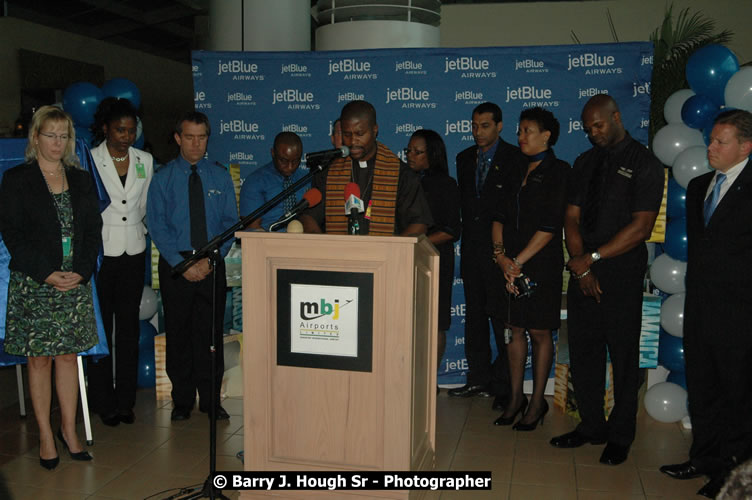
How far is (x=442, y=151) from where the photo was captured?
15.3ft

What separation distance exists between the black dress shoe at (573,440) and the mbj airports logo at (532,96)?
2.39 metres

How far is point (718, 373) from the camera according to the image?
3322mm

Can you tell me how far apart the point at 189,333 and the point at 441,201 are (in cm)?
184

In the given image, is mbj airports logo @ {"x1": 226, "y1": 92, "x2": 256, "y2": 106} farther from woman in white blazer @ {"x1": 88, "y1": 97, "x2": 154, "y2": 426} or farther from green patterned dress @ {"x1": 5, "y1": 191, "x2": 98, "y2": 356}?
green patterned dress @ {"x1": 5, "y1": 191, "x2": 98, "y2": 356}

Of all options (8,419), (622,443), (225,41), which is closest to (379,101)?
(225,41)

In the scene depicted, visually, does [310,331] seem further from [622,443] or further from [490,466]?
[622,443]

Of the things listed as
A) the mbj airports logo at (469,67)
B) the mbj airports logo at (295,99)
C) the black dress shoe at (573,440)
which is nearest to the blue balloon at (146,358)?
the mbj airports logo at (295,99)

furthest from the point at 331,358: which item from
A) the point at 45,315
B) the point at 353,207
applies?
the point at 45,315

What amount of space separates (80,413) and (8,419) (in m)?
0.42

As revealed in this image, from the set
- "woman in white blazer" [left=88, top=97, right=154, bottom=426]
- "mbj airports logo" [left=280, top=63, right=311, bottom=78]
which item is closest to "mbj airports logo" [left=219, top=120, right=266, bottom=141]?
"mbj airports logo" [left=280, top=63, right=311, bottom=78]

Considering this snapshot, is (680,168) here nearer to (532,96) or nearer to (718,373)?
(532,96)

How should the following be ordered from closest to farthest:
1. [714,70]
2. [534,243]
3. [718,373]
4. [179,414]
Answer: [718,373] → [534,243] → [714,70] → [179,414]

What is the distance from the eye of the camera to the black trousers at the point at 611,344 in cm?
369

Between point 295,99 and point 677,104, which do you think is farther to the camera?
point 295,99
